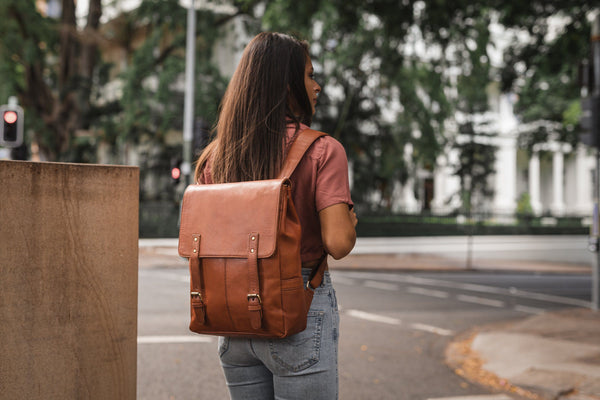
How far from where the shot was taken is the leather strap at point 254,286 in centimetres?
172

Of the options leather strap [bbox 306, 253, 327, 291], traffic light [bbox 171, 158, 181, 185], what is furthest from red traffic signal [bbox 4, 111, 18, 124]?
leather strap [bbox 306, 253, 327, 291]

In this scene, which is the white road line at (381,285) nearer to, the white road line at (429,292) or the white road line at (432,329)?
the white road line at (429,292)

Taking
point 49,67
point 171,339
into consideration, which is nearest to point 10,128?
point 171,339

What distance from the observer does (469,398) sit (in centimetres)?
484

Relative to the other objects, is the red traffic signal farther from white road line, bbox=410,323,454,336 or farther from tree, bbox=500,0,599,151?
tree, bbox=500,0,599,151

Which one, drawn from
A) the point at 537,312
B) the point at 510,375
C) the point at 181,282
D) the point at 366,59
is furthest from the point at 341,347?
the point at 366,59

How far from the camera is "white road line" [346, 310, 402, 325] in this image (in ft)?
27.6

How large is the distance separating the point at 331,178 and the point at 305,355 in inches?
20.3

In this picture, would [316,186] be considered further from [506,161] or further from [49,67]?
[506,161]

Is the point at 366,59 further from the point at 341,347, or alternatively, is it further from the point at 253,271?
the point at 253,271

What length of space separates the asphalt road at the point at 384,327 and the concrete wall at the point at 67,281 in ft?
9.57

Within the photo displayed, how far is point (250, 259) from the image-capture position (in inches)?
67.9

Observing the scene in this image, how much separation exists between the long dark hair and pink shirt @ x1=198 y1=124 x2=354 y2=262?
0.07m

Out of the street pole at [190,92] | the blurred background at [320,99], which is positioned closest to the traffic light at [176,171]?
the blurred background at [320,99]
